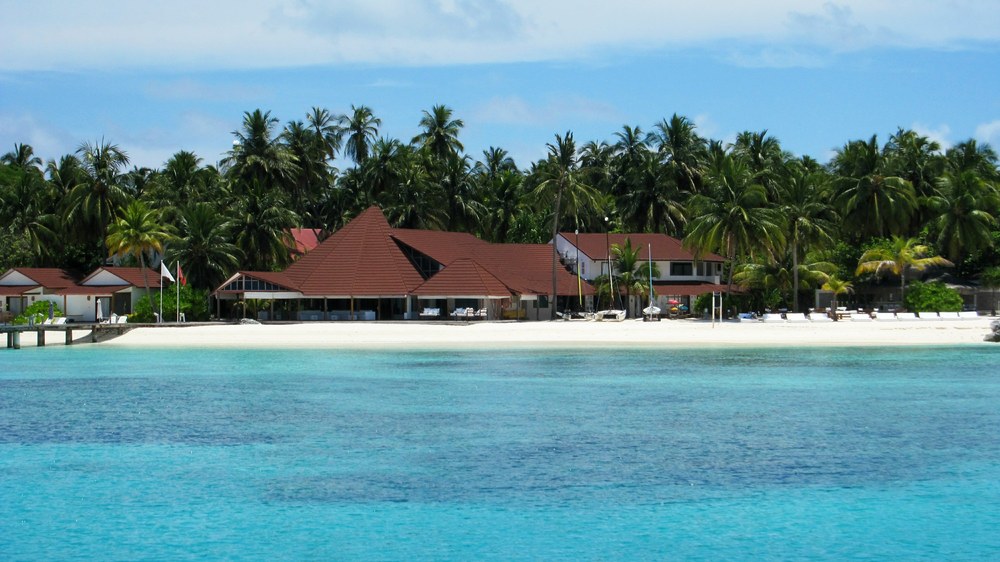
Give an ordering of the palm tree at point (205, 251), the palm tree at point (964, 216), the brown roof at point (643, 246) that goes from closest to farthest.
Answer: the palm tree at point (205, 251) → the palm tree at point (964, 216) → the brown roof at point (643, 246)

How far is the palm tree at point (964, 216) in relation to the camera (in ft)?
205

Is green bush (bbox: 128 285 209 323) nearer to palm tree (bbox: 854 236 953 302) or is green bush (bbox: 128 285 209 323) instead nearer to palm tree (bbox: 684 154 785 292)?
palm tree (bbox: 684 154 785 292)

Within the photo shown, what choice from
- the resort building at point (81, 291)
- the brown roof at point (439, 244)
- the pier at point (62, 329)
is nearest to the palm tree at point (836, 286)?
the brown roof at point (439, 244)

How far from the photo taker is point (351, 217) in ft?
256

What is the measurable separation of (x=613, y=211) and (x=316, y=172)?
69.5 ft

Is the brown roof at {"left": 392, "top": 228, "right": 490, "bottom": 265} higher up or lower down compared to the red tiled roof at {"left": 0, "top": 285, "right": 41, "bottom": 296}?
higher up

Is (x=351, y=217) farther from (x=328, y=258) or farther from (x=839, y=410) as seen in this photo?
(x=839, y=410)

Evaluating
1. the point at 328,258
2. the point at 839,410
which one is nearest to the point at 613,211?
the point at 328,258

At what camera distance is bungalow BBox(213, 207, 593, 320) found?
2325 inches

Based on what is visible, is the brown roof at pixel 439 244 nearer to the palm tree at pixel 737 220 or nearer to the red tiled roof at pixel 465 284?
the red tiled roof at pixel 465 284

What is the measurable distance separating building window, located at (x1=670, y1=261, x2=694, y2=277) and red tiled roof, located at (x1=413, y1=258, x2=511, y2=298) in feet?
42.5

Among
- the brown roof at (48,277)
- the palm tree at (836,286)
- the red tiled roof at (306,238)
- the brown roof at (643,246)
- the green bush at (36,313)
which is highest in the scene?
the red tiled roof at (306,238)

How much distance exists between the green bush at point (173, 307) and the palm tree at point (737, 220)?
27131 millimetres

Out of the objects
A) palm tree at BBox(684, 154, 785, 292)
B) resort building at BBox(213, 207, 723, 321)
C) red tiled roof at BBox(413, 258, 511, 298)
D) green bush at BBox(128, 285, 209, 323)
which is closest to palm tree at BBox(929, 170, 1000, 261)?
palm tree at BBox(684, 154, 785, 292)
